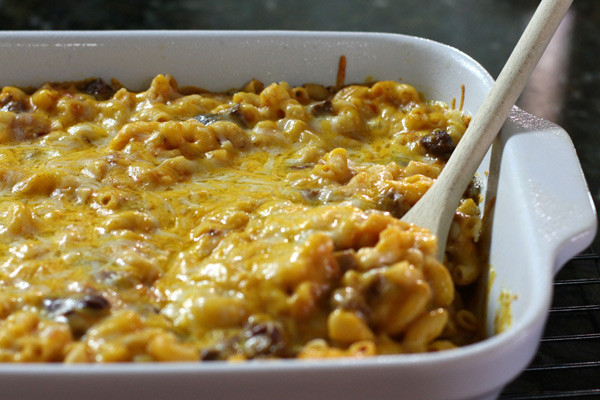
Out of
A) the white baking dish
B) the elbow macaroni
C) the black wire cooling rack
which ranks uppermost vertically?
the white baking dish

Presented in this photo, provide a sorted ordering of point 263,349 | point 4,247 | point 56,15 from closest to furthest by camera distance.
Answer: point 263,349
point 4,247
point 56,15

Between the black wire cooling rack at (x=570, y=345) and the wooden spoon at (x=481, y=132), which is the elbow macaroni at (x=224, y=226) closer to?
the wooden spoon at (x=481, y=132)

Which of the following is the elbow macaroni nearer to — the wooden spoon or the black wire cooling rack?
the wooden spoon

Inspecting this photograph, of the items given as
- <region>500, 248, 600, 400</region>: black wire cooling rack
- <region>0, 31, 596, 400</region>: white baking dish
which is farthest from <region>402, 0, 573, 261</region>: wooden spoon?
<region>500, 248, 600, 400</region>: black wire cooling rack

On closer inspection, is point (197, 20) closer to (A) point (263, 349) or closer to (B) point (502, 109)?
(B) point (502, 109)

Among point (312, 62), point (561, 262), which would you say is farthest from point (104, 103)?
point (561, 262)
